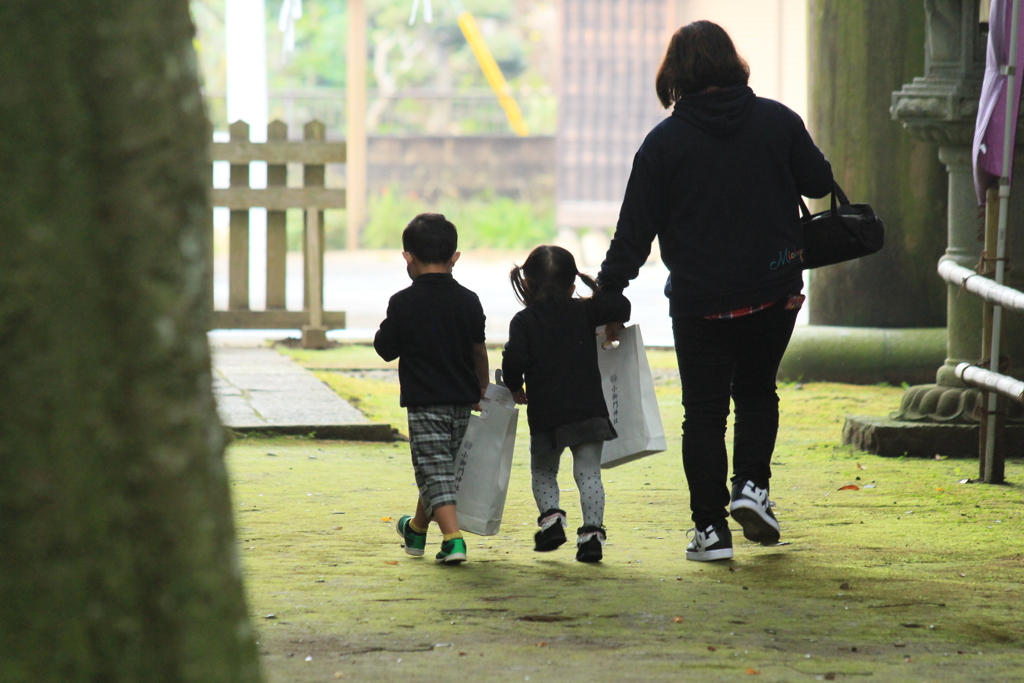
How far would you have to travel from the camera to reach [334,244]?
2366 cm

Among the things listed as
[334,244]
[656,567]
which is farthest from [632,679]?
[334,244]

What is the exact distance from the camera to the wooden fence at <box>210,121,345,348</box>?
32.7ft

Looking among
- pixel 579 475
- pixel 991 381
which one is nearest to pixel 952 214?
pixel 991 381

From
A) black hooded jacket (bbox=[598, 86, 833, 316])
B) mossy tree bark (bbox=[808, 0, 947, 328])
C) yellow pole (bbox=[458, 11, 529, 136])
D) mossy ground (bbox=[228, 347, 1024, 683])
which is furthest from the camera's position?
yellow pole (bbox=[458, 11, 529, 136])

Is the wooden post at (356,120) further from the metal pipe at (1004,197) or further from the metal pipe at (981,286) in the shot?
the metal pipe at (1004,197)

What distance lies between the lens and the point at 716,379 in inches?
159

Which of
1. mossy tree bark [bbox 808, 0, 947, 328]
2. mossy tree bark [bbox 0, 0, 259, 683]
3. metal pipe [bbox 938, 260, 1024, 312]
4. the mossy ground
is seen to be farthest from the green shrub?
mossy tree bark [bbox 0, 0, 259, 683]

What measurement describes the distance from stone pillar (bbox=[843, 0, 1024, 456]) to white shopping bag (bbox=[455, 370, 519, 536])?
7.61 feet

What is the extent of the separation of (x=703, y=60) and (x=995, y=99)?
1633 mm

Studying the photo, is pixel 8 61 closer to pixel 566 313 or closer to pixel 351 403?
pixel 566 313

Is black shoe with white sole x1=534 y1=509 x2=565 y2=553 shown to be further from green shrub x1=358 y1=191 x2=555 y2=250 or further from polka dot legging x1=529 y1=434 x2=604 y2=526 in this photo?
green shrub x1=358 y1=191 x2=555 y2=250

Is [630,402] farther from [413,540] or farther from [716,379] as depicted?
[413,540]

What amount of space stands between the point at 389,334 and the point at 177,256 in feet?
7.96

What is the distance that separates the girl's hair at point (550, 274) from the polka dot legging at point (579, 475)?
0.44 metres
